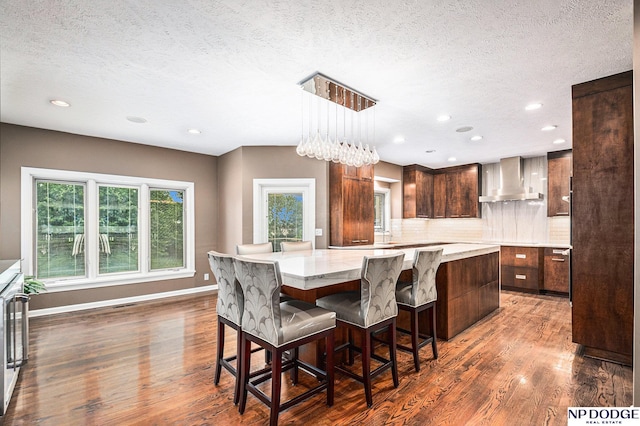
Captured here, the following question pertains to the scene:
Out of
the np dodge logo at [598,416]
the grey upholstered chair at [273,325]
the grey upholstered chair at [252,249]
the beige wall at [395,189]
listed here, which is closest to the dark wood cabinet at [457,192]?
the beige wall at [395,189]

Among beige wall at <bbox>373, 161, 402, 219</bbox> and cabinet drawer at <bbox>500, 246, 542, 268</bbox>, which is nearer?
cabinet drawer at <bbox>500, 246, 542, 268</bbox>

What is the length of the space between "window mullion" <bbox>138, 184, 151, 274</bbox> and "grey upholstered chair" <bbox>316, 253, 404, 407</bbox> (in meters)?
3.86

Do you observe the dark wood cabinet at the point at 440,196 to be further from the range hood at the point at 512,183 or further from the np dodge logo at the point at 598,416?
the np dodge logo at the point at 598,416

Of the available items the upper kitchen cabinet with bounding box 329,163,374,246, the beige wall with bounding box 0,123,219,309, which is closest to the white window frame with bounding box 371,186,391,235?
the upper kitchen cabinet with bounding box 329,163,374,246

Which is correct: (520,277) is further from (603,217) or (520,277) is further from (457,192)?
(603,217)

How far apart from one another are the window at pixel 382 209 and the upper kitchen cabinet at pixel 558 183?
2.96 meters

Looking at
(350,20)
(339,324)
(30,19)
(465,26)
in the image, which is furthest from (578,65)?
(30,19)

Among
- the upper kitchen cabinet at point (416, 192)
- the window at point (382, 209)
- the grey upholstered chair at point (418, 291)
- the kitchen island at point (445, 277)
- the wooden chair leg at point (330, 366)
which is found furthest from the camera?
the window at point (382, 209)

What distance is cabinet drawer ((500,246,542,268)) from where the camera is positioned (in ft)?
17.8

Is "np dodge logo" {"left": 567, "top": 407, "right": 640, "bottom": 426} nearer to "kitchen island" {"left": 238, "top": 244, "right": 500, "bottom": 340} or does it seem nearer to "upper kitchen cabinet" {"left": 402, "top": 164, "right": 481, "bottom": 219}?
"kitchen island" {"left": 238, "top": 244, "right": 500, "bottom": 340}

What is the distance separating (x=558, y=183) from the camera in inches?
216

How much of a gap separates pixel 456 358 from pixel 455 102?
2.56 metres

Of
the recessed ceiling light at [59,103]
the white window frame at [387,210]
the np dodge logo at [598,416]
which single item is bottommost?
the np dodge logo at [598,416]

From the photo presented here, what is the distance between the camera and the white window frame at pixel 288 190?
16.7ft
